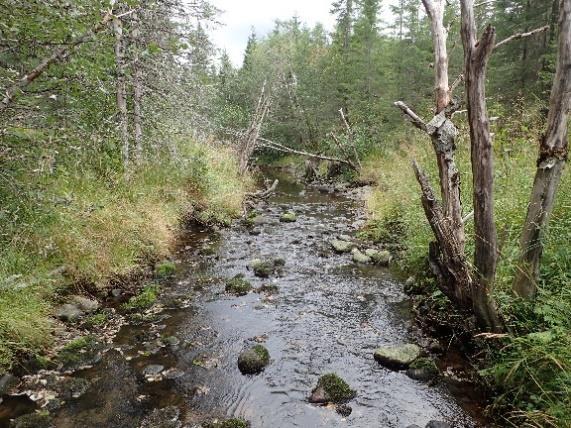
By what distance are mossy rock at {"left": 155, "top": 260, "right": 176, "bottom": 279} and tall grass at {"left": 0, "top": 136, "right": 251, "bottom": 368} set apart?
31 centimetres

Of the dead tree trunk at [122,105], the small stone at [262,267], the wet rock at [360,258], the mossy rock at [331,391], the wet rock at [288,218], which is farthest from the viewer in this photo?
the wet rock at [288,218]

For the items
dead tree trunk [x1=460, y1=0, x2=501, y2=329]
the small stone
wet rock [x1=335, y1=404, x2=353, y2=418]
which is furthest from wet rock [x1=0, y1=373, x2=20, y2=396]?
dead tree trunk [x1=460, y1=0, x2=501, y2=329]

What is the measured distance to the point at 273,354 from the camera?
586 cm

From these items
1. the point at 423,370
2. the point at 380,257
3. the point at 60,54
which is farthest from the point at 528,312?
the point at 60,54

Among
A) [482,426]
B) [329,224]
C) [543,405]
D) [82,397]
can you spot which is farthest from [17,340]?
[329,224]

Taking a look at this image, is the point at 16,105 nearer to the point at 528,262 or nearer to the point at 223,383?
the point at 223,383

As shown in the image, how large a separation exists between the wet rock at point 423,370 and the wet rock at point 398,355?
4.8 inches

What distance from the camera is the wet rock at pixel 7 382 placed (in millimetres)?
4555

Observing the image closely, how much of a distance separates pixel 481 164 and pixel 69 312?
5950mm

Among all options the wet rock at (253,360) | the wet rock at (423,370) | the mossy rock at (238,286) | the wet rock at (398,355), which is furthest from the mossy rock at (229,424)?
the mossy rock at (238,286)

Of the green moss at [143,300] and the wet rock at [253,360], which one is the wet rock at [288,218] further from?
the wet rock at [253,360]

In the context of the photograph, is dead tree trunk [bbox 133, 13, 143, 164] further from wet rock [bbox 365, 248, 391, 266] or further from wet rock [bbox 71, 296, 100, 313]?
wet rock [bbox 365, 248, 391, 266]

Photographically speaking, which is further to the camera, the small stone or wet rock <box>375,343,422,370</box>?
the small stone

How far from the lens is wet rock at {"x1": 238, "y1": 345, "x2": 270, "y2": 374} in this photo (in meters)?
5.40
